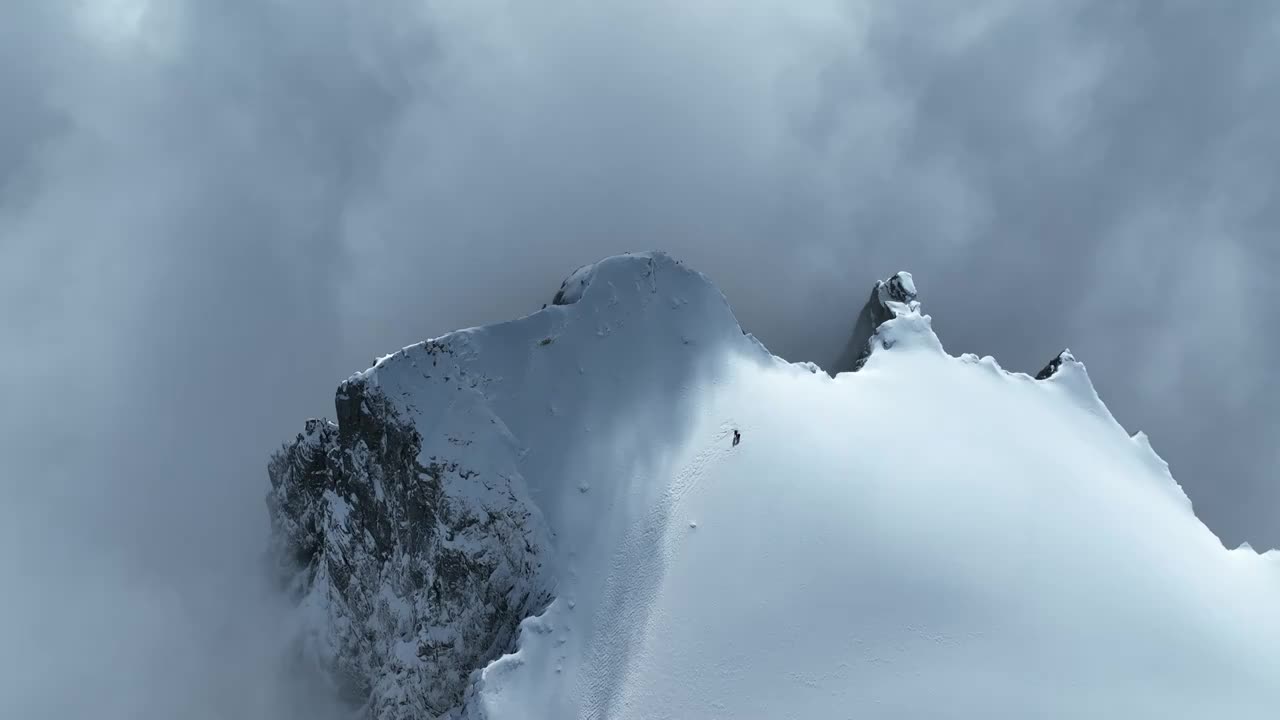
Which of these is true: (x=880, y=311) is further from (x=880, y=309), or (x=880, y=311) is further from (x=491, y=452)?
(x=491, y=452)

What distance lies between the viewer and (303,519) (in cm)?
10400

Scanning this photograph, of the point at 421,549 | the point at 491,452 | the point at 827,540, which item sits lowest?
the point at 421,549

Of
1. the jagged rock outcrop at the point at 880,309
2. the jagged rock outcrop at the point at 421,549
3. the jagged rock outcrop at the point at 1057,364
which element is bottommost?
the jagged rock outcrop at the point at 421,549

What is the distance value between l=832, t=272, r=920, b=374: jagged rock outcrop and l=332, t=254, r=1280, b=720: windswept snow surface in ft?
33.2

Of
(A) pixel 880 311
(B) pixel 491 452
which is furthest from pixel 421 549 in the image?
(A) pixel 880 311

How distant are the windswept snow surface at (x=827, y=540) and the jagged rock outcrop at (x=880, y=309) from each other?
10.1m

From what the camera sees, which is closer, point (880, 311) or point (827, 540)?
point (827, 540)

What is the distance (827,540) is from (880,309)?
4647 cm

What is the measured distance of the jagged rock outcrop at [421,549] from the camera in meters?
73.1

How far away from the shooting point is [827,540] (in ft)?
218

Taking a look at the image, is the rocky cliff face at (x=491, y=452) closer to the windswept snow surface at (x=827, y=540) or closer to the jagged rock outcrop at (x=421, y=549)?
the jagged rock outcrop at (x=421, y=549)

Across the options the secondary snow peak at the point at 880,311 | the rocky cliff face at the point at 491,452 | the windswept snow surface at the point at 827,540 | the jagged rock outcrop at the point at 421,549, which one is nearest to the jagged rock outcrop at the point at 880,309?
the secondary snow peak at the point at 880,311

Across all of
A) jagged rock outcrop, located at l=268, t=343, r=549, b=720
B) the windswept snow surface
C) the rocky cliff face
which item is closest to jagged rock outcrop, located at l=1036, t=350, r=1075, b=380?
the windswept snow surface

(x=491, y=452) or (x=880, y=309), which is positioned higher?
(x=880, y=309)
